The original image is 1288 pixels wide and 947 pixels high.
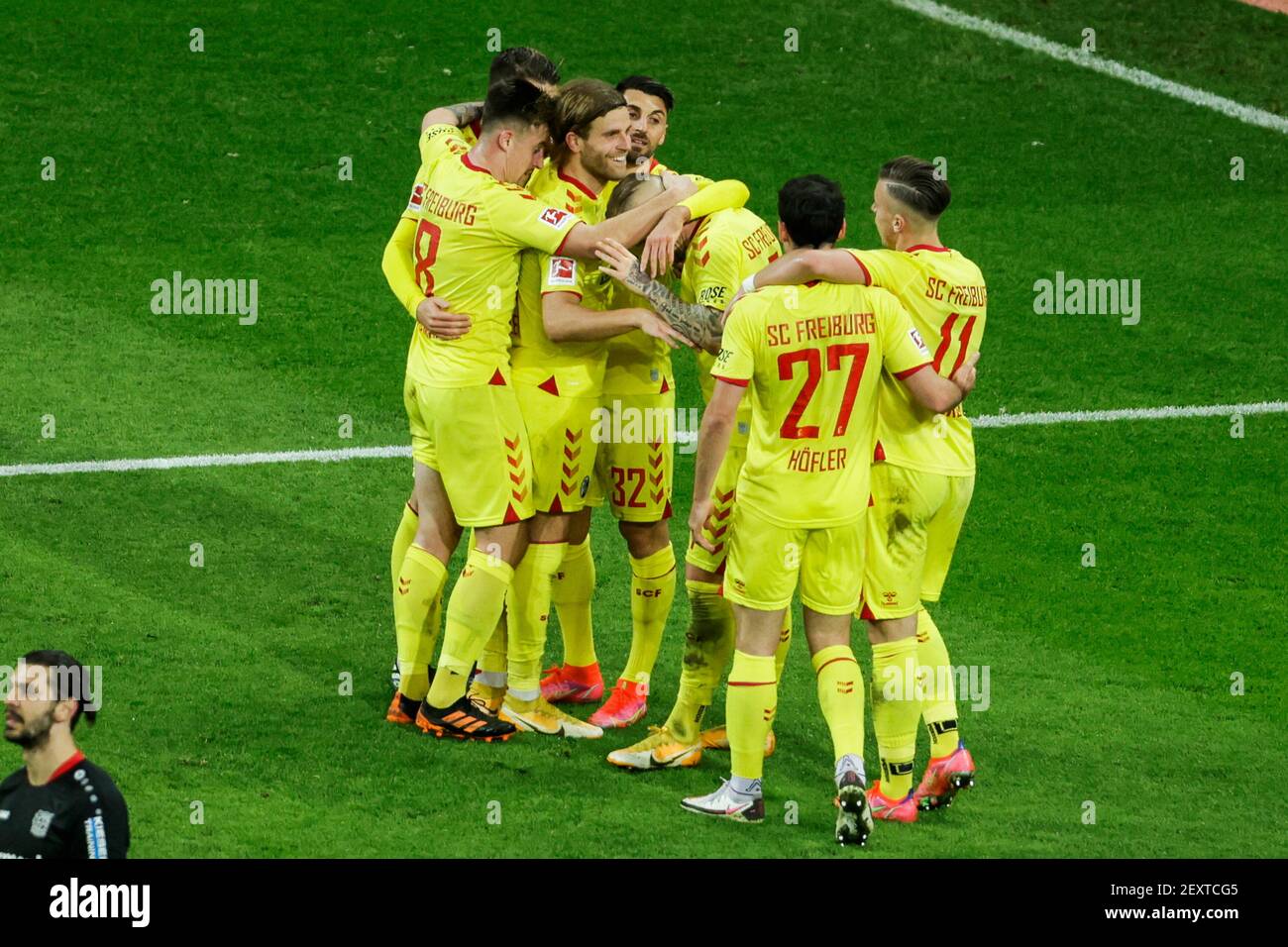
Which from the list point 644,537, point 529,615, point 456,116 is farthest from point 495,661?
point 456,116

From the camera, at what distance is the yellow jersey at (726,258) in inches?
301

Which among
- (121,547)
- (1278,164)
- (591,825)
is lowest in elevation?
(591,825)

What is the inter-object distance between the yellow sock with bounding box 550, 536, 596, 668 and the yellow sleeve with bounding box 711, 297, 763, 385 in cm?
178

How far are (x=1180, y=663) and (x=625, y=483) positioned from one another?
105 inches

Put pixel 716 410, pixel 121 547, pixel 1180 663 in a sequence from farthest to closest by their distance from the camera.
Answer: pixel 121 547
pixel 1180 663
pixel 716 410

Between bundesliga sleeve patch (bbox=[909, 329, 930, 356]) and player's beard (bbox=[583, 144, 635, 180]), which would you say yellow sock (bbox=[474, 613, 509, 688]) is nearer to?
player's beard (bbox=[583, 144, 635, 180])

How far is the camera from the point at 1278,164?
16.7 m

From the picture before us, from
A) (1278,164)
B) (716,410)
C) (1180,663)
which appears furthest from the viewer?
(1278,164)

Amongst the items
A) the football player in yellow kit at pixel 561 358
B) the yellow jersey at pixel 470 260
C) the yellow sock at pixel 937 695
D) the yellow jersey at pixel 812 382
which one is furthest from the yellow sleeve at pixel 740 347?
the yellow sock at pixel 937 695

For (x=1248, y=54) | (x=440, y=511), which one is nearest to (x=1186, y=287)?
(x=1248, y=54)

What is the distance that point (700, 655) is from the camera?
776cm

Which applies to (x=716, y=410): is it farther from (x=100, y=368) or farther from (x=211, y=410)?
(x=100, y=368)

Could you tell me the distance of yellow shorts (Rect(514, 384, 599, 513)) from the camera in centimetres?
787

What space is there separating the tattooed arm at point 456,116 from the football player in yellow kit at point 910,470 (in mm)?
2135
